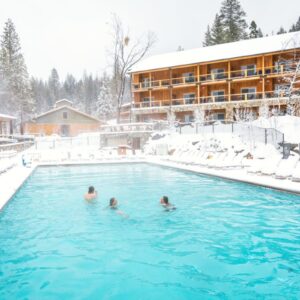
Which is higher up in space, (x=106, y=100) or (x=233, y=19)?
(x=233, y=19)

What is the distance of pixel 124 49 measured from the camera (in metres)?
41.9

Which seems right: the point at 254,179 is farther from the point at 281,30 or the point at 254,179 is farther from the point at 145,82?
the point at 281,30


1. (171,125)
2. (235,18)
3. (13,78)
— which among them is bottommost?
(171,125)

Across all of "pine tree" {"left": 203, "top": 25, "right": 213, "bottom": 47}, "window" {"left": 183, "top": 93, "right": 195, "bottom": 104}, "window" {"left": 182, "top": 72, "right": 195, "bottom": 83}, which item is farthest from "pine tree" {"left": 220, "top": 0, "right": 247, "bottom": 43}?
"window" {"left": 183, "top": 93, "right": 195, "bottom": 104}

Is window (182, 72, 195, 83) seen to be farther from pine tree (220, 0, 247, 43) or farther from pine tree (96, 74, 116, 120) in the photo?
pine tree (96, 74, 116, 120)

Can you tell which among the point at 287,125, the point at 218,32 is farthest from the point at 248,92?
the point at 218,32

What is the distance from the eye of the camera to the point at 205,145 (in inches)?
1008

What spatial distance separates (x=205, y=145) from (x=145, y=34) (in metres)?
22.3

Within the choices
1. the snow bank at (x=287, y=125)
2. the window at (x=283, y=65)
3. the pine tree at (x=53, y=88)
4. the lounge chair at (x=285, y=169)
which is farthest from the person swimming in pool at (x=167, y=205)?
the pine tree at (x=53, y=88)

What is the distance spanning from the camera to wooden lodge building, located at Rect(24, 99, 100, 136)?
53844 millimetres

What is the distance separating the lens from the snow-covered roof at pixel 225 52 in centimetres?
3534

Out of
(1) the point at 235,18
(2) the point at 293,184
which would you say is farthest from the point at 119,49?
(2) the point at 293,184

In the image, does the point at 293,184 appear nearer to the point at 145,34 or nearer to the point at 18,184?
the point at 18,184

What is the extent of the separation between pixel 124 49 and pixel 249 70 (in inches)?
Answer: 614
